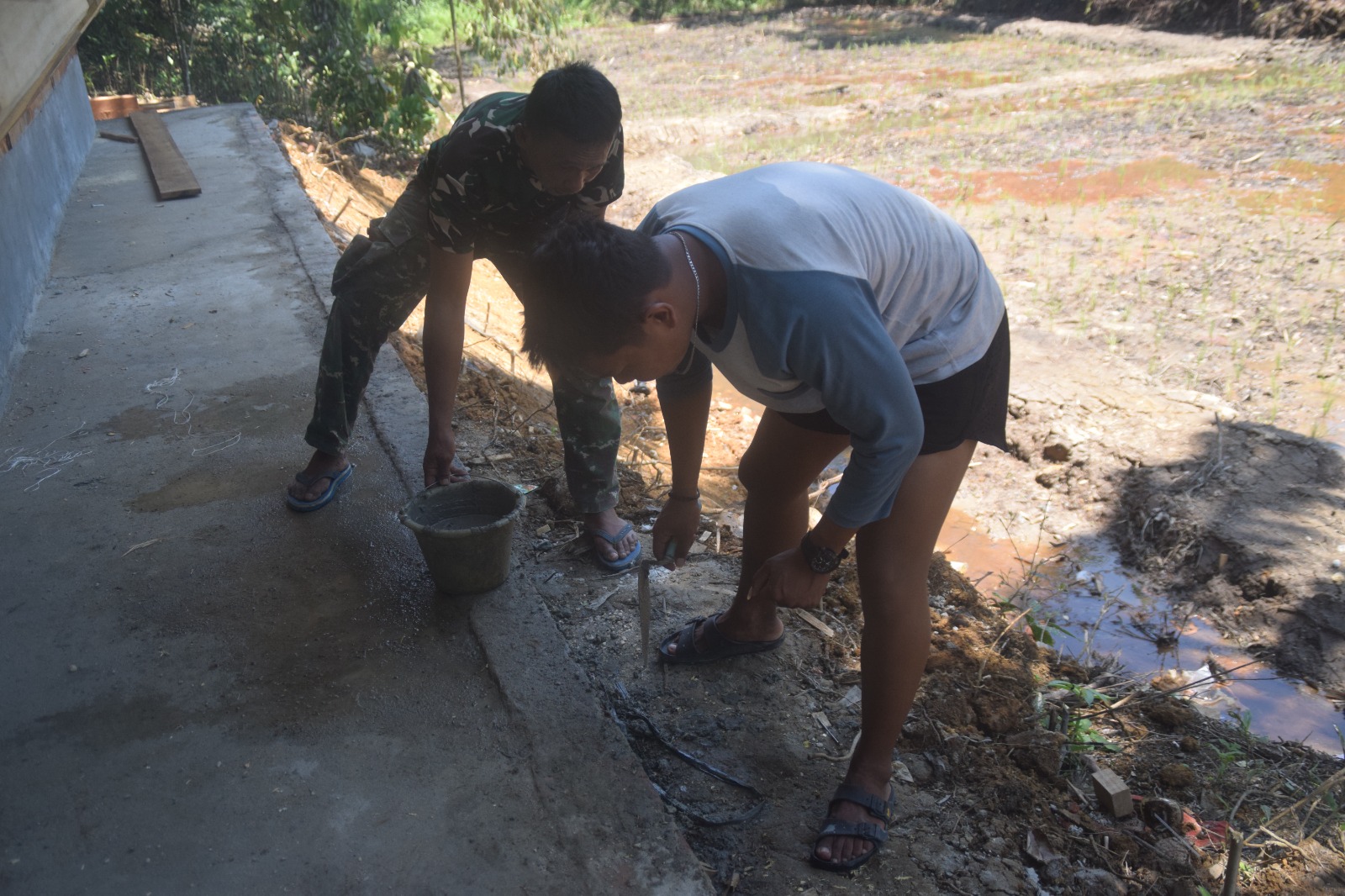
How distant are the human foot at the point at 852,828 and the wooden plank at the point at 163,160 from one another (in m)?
6.01

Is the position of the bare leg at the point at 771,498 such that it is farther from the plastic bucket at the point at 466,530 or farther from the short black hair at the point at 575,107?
the short black hair at the point at 575,107

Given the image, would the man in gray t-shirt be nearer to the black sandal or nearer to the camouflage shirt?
the black sandal

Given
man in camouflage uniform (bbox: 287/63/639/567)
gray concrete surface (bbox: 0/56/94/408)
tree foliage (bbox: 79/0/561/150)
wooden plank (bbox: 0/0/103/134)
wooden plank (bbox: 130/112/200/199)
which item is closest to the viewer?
wooden plank (bbox: 0/0/103/134)

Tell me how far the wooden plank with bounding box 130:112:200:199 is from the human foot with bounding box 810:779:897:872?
6.01 metres

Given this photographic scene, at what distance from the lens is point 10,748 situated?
2129mm

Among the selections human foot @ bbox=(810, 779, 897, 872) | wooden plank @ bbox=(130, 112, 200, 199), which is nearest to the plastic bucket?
human foot @ bbox=(810, 779, 897, 872)

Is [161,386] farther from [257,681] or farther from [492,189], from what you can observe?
[492,189]

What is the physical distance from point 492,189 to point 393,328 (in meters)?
0.69

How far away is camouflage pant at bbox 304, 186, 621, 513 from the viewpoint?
2.78m

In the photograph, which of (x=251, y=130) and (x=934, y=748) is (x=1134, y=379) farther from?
(x=251, y=130)

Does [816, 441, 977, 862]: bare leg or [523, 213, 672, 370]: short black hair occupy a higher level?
[523, 213, 672, 370]: short black hair

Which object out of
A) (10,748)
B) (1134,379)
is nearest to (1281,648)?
(1134,379)

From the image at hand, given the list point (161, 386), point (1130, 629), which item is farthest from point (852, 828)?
point (161, 386)

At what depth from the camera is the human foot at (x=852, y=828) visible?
196 centimetres
